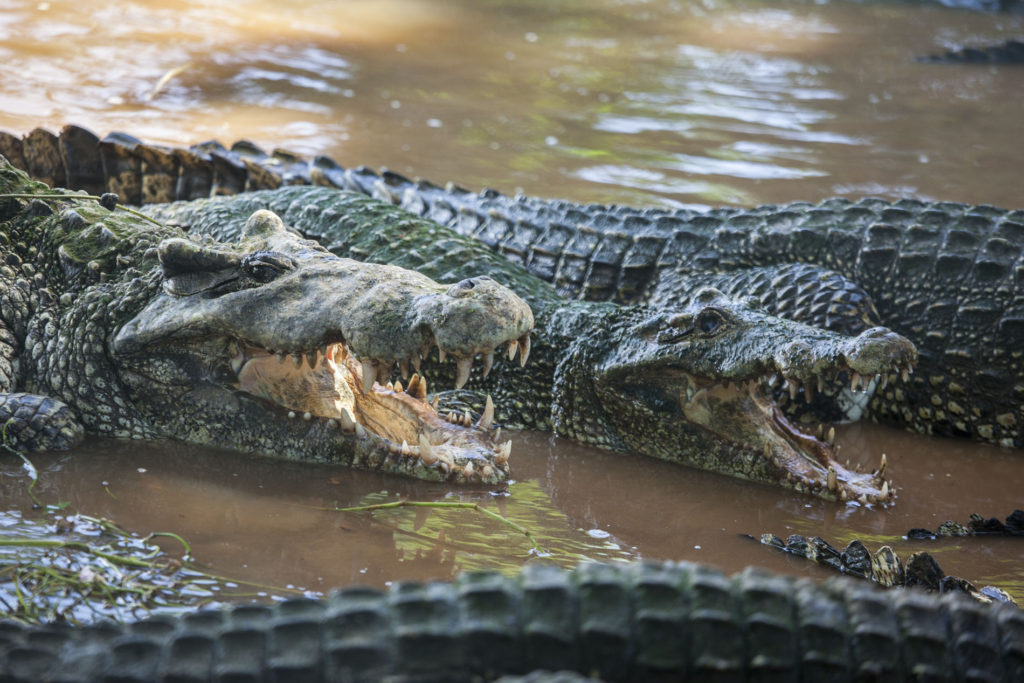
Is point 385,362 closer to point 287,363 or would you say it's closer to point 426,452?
point 426,452

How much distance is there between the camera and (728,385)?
14.3 ft

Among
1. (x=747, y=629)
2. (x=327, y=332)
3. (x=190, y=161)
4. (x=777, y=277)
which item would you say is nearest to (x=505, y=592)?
(x=747, y=629)

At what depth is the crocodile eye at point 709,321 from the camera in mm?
4363

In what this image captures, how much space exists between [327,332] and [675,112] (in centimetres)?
718

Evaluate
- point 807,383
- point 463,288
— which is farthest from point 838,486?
point 463,288

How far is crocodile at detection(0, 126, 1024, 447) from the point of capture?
5188mm

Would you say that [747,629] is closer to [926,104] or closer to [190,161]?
[190,161]

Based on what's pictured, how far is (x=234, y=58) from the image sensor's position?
10.6m

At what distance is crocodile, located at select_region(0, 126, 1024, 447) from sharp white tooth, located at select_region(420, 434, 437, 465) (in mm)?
2100

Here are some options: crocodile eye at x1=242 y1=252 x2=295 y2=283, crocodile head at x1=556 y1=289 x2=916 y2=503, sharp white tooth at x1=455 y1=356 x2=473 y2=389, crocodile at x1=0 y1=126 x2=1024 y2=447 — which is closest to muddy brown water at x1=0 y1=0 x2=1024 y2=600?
crocodile head at x1=556 y1=289 x2=916 y2=503

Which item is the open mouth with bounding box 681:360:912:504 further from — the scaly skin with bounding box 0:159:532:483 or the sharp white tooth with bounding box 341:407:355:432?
the sharp white tooth with bounding box 341:407:355:432

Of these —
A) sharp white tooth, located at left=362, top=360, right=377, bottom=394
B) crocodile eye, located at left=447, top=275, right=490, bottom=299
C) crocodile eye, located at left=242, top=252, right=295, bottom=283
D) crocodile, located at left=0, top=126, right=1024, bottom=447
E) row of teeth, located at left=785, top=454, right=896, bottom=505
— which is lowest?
row of teeth, located at left=785, top=454, right=896, bottom=505

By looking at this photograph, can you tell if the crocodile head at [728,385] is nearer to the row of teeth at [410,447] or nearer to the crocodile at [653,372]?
the crocodile at [653,372]

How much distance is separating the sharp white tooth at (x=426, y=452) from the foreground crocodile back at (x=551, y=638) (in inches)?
63.2
